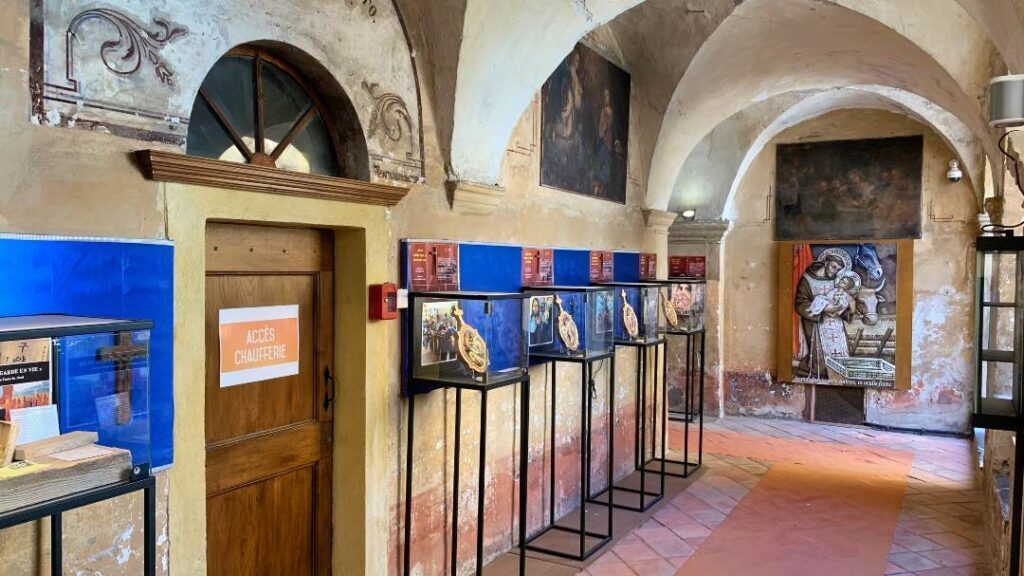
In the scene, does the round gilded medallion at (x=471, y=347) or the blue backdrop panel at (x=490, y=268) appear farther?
the blue backdrop panel at (x=490, y=268)

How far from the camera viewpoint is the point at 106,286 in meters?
2.61

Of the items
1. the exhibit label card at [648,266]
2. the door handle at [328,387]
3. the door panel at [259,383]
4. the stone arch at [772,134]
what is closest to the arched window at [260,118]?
the door panel at [259,383]

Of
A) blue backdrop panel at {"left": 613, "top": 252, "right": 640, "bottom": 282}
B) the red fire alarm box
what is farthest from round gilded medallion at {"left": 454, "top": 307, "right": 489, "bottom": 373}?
blue backdrop panel at {"left": 613, "top": 252, "right": 640, "bottom": 282}

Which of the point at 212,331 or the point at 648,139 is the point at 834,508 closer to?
the point at 648,139

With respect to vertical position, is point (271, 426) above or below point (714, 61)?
below

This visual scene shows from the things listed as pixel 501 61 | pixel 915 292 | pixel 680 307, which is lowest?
pixel 680 307

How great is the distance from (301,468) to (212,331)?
3.10 ft

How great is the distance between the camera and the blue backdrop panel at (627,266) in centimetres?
703

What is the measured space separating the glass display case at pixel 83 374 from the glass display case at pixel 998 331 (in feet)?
10.9

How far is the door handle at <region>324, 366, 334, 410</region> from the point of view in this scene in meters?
3.94

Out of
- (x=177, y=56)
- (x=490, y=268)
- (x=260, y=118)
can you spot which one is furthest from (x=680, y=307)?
(x=177, y=56)

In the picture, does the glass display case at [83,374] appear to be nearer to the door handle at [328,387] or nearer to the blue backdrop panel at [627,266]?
the door handle at [328,387]

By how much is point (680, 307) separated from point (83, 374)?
5.88 meters

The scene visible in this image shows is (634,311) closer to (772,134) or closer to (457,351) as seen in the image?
(457,351)
